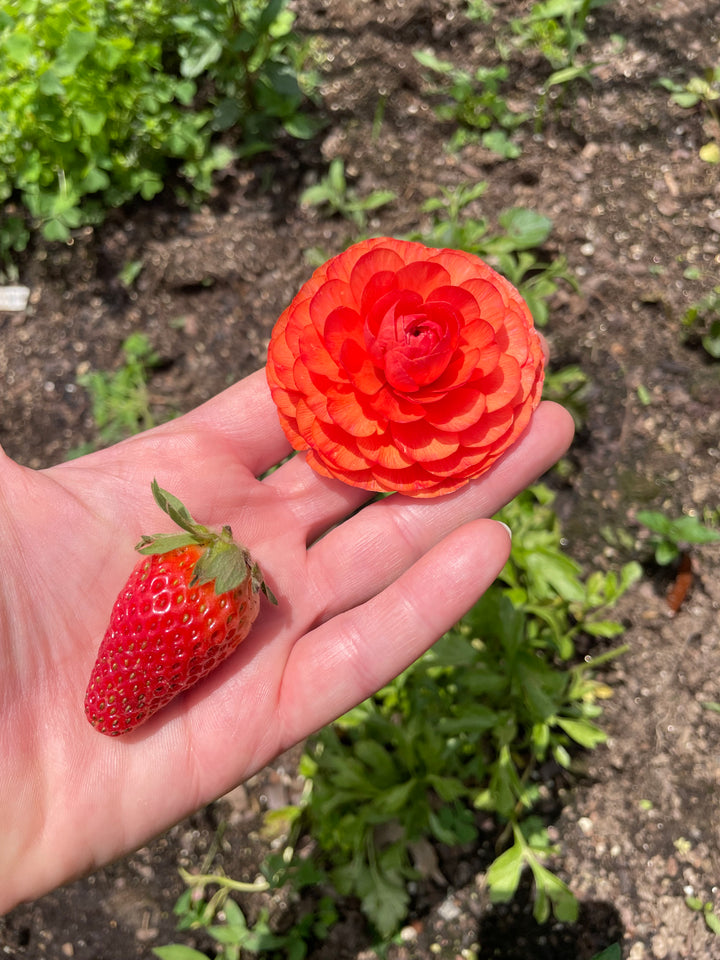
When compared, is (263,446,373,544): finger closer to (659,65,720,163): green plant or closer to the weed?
the weed

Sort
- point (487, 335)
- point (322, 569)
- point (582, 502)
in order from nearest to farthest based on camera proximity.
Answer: point (487, 335)
point (322, 569)
point (582, 502)

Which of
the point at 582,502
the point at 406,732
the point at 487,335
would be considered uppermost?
the point at 487,335

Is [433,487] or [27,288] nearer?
[433,487]

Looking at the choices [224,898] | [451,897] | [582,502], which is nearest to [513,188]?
[582,502]

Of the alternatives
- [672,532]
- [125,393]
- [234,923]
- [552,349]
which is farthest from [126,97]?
[234,923]

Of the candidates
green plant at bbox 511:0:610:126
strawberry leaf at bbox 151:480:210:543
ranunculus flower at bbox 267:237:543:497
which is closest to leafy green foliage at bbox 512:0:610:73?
green plant at bbox 511:0:610:126

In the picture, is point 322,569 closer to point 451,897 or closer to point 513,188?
point 451,897

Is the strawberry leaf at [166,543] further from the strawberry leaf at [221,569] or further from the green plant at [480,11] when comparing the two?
the green plant at [480,11]
